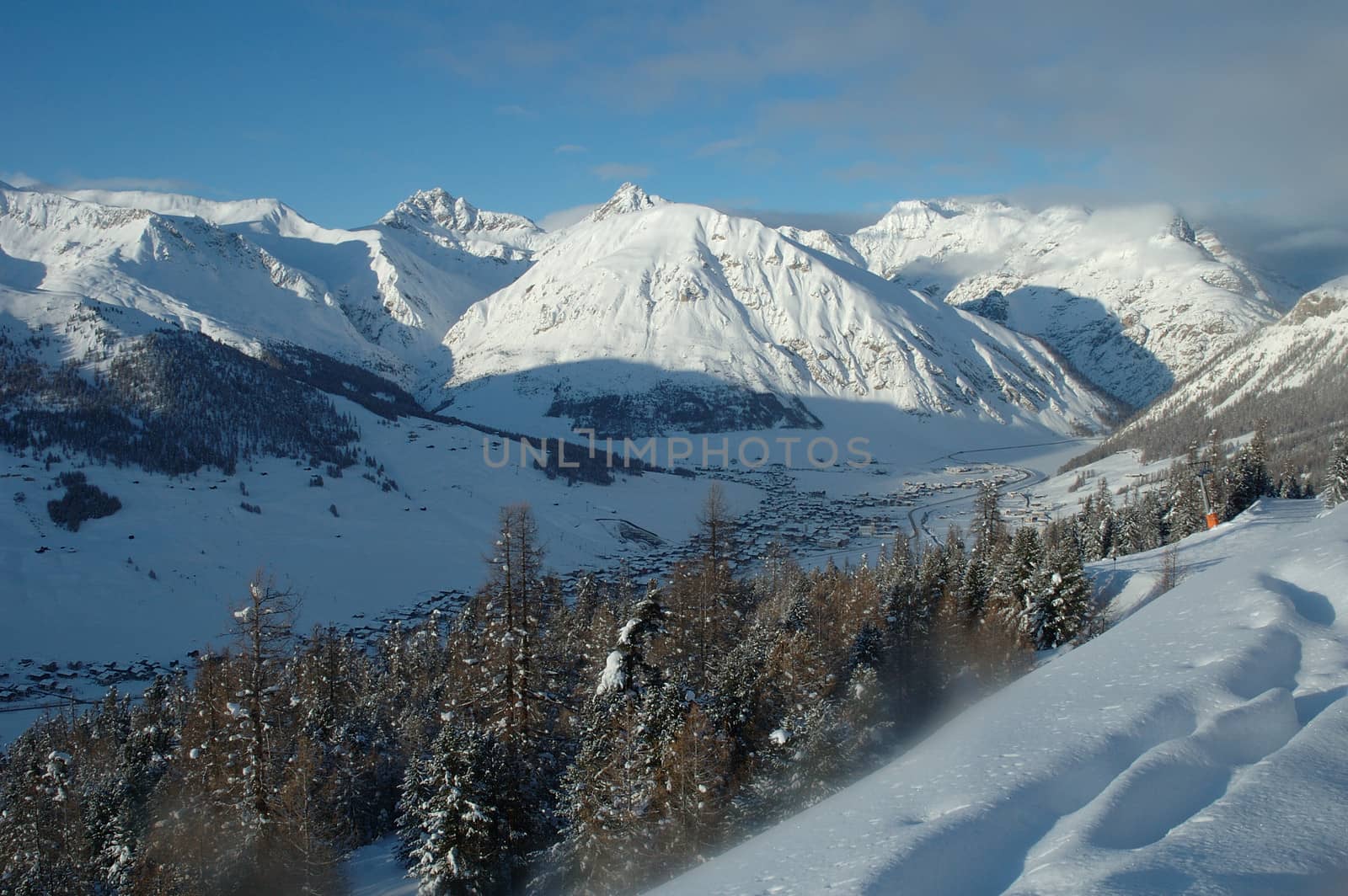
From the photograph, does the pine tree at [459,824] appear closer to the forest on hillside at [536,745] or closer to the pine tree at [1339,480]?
the forest on hillside at [536,745]

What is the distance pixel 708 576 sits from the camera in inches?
1160

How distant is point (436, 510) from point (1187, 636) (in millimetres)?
116557

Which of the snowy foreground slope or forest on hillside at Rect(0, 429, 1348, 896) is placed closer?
the snowy foreground slope

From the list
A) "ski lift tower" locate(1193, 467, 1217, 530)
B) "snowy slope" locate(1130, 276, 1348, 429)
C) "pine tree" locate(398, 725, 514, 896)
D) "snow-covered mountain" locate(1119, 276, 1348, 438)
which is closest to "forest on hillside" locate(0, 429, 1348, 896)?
"pine tree" locate(398, 725, 514, 896)

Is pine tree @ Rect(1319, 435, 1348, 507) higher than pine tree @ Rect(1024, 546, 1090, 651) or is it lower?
higher

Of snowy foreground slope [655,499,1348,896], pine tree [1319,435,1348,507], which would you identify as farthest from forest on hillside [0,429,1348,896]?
pine tree [1319,435,1348,507]

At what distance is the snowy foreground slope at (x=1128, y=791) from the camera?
31.6 ft

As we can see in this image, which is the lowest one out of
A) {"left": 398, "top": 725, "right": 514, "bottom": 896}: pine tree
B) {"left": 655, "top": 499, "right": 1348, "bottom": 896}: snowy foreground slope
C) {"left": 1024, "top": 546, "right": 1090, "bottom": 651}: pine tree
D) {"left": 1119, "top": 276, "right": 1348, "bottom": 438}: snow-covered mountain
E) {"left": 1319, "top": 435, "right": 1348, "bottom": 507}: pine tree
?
{"left": 398, "top": 725, "right": 514, "bottom": 896}: pine tree

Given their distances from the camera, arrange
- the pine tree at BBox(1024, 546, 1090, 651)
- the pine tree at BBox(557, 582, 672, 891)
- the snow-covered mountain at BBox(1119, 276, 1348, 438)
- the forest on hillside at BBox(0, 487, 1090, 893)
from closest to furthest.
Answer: the pine tree at BBox(557, 582, 672, 891), the forest on hillside at BBox(0, 487, 1090, 893), the pine tree at BBox(1024, 546, 1090, 651), the snow-covered mountain at BBox(1119, 276, 1348, 438)

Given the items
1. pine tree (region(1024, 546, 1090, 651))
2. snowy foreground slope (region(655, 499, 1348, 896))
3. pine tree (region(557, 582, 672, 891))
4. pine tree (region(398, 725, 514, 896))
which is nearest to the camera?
snowy foreground slope (region(655, 499, 1348, 896))

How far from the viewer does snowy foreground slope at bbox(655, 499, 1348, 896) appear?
962 centimetres

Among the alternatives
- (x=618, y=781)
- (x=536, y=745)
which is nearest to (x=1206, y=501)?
(x=536, y=745)

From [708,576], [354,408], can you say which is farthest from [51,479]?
[708,576]

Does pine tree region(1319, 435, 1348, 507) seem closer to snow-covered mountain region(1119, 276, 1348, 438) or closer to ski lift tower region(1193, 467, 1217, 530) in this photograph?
ski lift tower region(1193, 467, 1217, 530)
